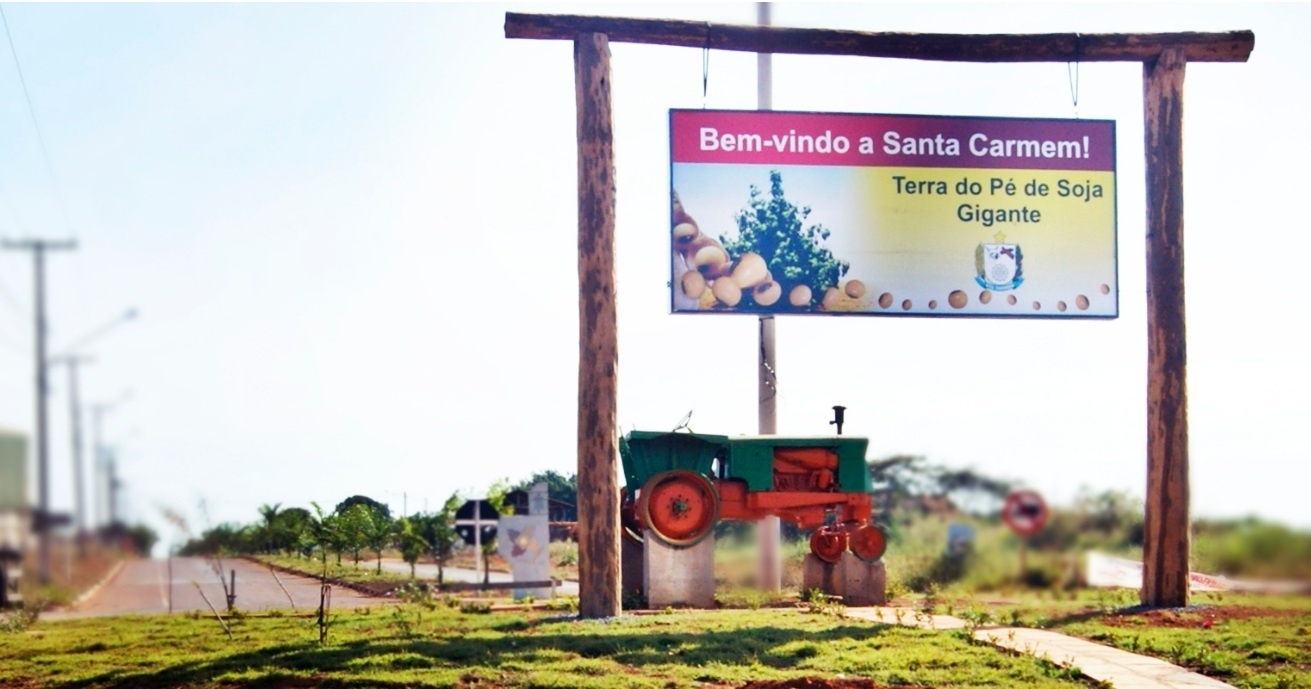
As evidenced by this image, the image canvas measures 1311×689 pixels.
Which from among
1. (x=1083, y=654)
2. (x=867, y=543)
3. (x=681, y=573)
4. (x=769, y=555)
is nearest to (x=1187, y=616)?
(x=1083, y=654)

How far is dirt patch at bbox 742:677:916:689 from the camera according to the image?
10566 mm

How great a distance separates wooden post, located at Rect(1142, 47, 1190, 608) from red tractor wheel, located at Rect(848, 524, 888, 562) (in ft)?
9.34

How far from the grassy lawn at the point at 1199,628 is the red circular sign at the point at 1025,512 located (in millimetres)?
4640

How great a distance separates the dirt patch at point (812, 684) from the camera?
1057 centimetres

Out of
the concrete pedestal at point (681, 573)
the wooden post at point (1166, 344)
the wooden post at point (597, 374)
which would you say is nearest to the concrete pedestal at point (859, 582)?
the concrete pedestal at point (681, 573)

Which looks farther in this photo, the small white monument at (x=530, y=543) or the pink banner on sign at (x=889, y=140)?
the small white monument at (x=530, y=543)

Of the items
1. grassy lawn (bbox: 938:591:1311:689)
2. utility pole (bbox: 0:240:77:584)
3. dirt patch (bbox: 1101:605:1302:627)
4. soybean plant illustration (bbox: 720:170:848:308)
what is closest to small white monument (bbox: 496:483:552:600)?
soybean plant illustration (bbox: 720:170:848:308)

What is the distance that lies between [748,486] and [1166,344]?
4926mm

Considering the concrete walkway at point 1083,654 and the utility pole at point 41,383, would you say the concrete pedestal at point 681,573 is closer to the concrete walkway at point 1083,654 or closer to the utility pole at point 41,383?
the concrete walkway at point 1083,654

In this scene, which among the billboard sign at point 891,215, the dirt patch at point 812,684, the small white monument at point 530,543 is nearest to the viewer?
the dirt patch at point 812,684

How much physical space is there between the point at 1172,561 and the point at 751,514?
4641mm

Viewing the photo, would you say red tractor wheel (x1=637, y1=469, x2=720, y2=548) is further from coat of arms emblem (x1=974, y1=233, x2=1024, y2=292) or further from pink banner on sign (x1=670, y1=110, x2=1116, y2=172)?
coat of arms emblem (x1=974, y1=233, x2=1024, y2=292)

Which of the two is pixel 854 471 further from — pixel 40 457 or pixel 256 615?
pixel 40 457

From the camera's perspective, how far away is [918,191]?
1684cm
